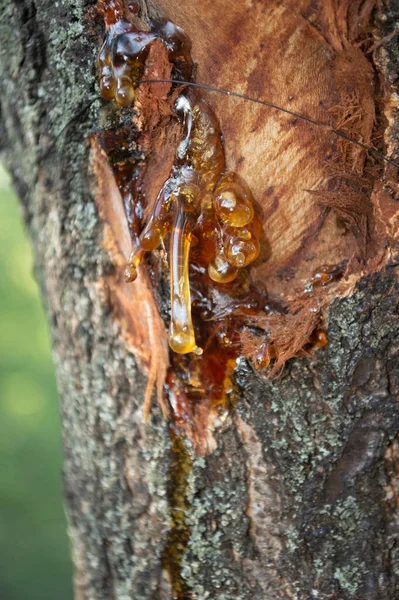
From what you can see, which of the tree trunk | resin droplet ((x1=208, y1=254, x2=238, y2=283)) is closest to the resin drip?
the tree trunk

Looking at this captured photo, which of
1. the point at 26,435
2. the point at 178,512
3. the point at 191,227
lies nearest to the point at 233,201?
the point at 191,227

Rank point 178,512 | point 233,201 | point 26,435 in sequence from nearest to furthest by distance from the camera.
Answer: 1. point 233,201
2. point 178,512
3. point 26,435

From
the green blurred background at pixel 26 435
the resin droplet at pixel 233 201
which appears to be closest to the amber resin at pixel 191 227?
the resin droplet at pixel 233 201

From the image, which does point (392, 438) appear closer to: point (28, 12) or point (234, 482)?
point (234, 482)

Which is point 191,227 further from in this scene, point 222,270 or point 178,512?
point 178,512

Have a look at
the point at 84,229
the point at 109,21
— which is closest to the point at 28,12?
the point at 109,21
